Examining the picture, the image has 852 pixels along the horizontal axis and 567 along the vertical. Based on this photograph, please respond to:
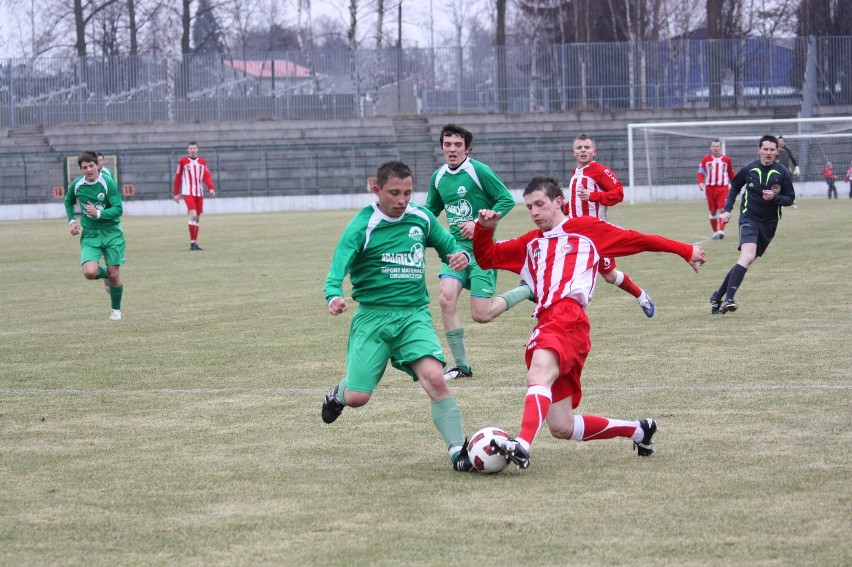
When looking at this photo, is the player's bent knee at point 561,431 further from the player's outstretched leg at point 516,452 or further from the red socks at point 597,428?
the player's outstretched leg at point 516,452

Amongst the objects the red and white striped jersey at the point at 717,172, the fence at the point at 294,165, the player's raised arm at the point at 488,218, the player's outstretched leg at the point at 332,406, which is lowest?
the player's outstretched leg at the point at 332,406

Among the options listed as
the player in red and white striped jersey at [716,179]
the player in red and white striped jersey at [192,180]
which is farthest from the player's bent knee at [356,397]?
the player in red and white striped jersey at [716,179]

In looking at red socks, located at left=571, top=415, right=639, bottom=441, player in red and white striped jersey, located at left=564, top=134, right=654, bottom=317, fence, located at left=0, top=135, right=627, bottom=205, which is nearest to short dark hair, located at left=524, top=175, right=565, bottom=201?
red socks, located at left=571, top=415, right=639, bottom=441

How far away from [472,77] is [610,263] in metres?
40.1

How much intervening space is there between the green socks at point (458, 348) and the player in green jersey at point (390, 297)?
243cm

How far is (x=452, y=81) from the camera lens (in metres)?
50.3

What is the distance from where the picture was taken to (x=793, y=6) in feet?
207

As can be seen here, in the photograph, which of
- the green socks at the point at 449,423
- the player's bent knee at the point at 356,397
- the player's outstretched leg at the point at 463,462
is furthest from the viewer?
the player's bent knee at the point at 356,397

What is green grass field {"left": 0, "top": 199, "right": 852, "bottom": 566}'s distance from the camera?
4.70 metres

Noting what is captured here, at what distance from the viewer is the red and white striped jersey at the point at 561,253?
6.25 metres

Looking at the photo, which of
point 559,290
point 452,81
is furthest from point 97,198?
point 452,81

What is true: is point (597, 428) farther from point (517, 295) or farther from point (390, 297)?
point (517, 295)

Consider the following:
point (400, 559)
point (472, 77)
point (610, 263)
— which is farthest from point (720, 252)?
point (472, 77)

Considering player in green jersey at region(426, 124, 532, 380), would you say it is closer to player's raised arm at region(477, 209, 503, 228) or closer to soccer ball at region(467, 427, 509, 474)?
player's raised arm at region(477, 209, 503, 228)
